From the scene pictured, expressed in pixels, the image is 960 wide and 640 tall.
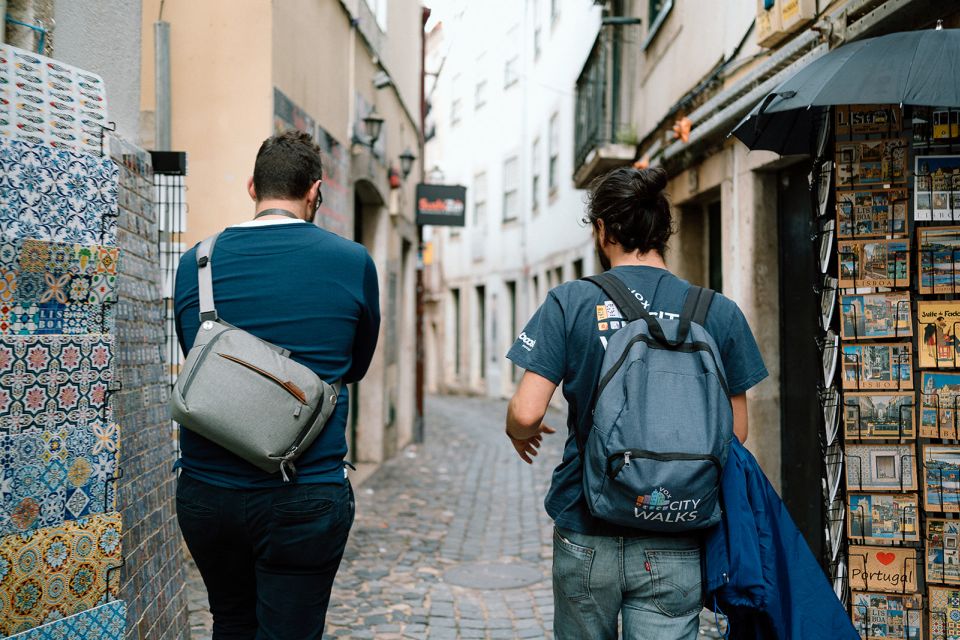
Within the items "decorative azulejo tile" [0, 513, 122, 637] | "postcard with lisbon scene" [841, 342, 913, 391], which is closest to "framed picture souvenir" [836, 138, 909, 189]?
"postcard with lisbon scene" [841, 342, 913, 391]

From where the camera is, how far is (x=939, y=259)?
3305 millimetres

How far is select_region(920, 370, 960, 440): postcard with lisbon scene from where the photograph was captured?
130 inches

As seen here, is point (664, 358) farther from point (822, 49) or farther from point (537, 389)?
point (822, 49)

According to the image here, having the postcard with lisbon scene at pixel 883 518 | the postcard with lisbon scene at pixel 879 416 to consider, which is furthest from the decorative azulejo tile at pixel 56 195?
the postcard with lisbon scene at pixel 883 518

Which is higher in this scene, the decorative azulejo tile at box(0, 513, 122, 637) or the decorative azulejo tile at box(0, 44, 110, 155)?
the decorative azulejo tile at box(0, 44, 110, 155)

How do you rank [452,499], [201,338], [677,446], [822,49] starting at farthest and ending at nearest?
1. [452,499]
2. [822,49]
3. [201,338]
4. [677,446]

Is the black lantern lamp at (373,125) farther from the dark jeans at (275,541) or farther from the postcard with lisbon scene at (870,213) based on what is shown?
the dark jeans at (275,541)

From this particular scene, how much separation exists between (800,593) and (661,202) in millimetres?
1096

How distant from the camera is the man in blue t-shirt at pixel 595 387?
7.47 ft

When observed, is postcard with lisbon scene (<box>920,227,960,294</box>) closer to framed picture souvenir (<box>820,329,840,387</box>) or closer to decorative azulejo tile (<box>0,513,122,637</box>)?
framed picture souvenir (<box>820,329,840,387</box>)

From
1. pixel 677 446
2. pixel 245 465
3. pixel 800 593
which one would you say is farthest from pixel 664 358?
pixel 245 465

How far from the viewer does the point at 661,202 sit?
2473 millimetres

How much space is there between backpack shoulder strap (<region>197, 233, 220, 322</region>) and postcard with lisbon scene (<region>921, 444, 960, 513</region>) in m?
2.55

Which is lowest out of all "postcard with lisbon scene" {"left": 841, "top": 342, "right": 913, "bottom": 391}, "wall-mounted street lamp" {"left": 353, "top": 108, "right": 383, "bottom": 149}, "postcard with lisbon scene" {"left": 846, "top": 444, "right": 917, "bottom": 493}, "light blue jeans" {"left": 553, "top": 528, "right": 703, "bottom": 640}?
"light blue jeans" {"left": 553, "top": 528, "right": 703, "bottom": 640}
